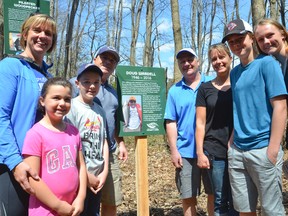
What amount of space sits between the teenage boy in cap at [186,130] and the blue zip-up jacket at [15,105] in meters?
1.75

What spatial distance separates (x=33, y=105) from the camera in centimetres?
244

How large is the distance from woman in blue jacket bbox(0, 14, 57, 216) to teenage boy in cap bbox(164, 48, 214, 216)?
1693mm

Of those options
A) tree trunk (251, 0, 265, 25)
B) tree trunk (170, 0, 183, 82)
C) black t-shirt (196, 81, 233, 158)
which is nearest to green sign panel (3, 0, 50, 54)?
black t-shirt (196, 81, 233, 158)

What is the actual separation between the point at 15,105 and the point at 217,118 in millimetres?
1984

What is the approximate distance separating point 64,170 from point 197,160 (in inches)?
63.7

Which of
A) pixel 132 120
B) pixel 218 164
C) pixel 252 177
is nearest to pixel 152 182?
pixel 132 120

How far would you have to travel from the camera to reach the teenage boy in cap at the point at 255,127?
8.85 feet

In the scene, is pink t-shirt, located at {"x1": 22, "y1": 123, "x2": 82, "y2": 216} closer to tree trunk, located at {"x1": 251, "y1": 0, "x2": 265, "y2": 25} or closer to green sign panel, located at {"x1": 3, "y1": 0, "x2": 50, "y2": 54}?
green sign panel, located at {"x1": 3, "y1": 0, "x2": 50, "y2": 54}

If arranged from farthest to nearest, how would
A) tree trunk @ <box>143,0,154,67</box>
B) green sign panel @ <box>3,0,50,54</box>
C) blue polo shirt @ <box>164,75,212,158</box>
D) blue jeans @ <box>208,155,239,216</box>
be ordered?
1. tree trunk @ <box>143,0,154,67</box>
2. green sign panel @ <box>3,0,50,54</box>
3. blue polo shirt @ <box>164,75,212,158</box>
4. blue jeans @ <box>208,155,239,216</box>

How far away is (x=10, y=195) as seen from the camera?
7.63 feet

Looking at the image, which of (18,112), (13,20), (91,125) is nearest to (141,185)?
(91,125)

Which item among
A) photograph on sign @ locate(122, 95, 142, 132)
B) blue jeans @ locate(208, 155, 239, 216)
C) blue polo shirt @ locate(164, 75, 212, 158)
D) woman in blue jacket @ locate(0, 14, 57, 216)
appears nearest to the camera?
woman in blue jacket @ locate(0, 14, 57, 216)

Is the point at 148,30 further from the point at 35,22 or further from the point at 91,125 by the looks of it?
the point at 35,22

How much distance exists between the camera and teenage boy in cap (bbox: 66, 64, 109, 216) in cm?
298
